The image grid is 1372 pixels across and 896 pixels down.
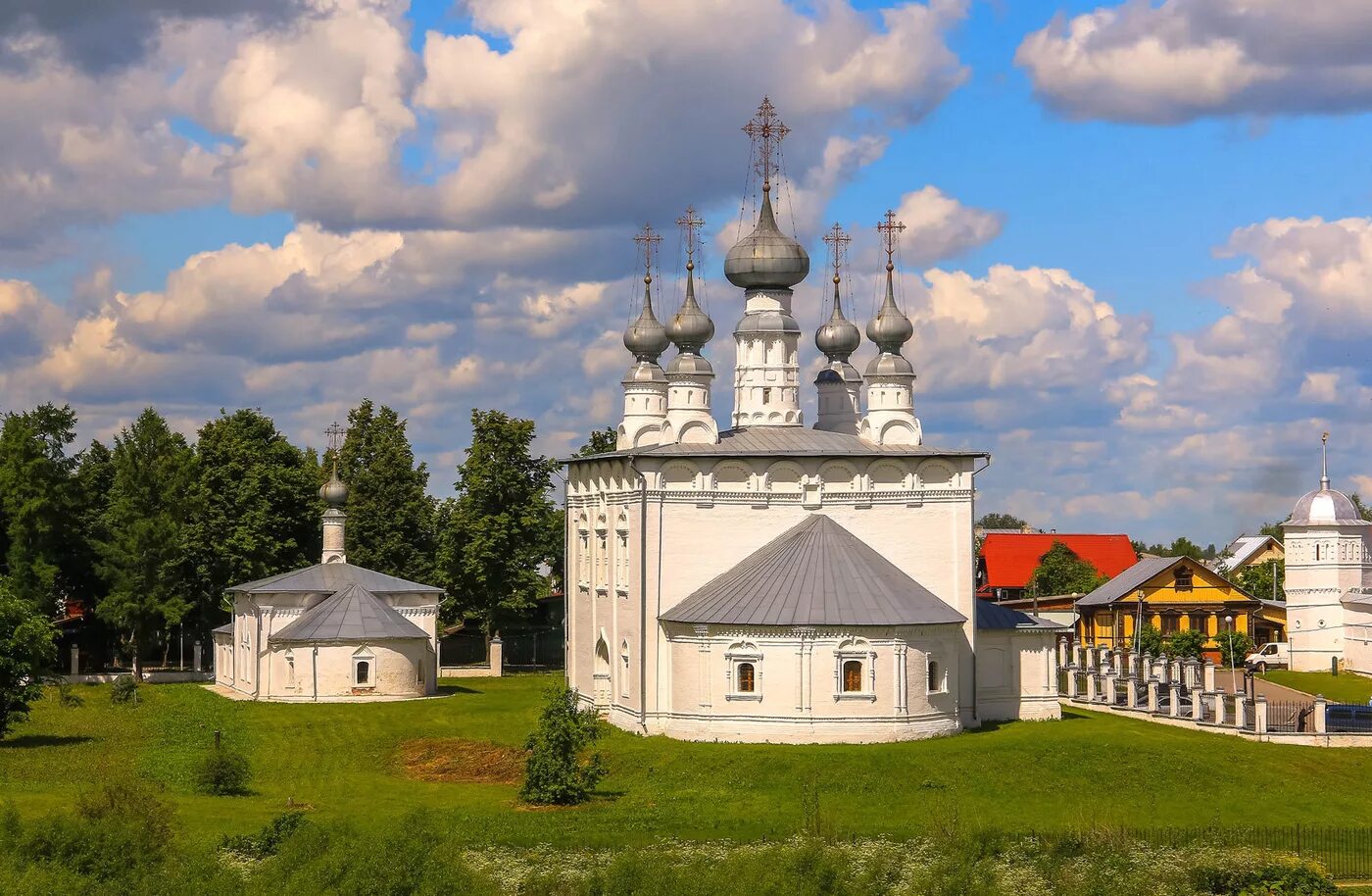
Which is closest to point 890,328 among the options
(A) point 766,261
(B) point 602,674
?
(A) point 766,261

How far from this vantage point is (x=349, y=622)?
1944 inches

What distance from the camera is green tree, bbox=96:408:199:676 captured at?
180ft

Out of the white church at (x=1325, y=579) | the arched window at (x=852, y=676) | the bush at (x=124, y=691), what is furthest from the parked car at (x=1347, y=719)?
the bush at (x=124, y=691)

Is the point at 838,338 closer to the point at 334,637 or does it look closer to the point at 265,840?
the point at 334,637

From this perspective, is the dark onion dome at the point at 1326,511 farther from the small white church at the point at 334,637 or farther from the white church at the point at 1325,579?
the small white church at the point at 334,637

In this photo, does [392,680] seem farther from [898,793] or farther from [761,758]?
[898,793]

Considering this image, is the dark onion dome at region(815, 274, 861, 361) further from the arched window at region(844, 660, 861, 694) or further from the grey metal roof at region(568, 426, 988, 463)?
the arched window at region(844, 660, 861, 694)

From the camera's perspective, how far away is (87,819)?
2642cm

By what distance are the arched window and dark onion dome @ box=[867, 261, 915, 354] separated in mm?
9622

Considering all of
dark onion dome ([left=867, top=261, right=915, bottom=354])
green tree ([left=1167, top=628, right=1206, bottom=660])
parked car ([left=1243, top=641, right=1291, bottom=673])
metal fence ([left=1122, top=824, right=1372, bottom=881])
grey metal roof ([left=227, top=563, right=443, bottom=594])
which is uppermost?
dark onion dome ([left=867, top=261, right=915, bottom=354])

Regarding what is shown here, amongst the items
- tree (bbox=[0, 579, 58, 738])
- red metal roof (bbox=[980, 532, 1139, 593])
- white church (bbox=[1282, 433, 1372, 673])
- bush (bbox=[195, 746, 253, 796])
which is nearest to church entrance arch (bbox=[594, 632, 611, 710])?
bush (bbox=[195, 746, 253, 796])

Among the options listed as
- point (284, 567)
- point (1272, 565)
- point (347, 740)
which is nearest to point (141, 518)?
point (284, 567)

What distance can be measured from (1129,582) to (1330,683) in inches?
495

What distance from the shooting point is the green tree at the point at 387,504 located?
6234cm
